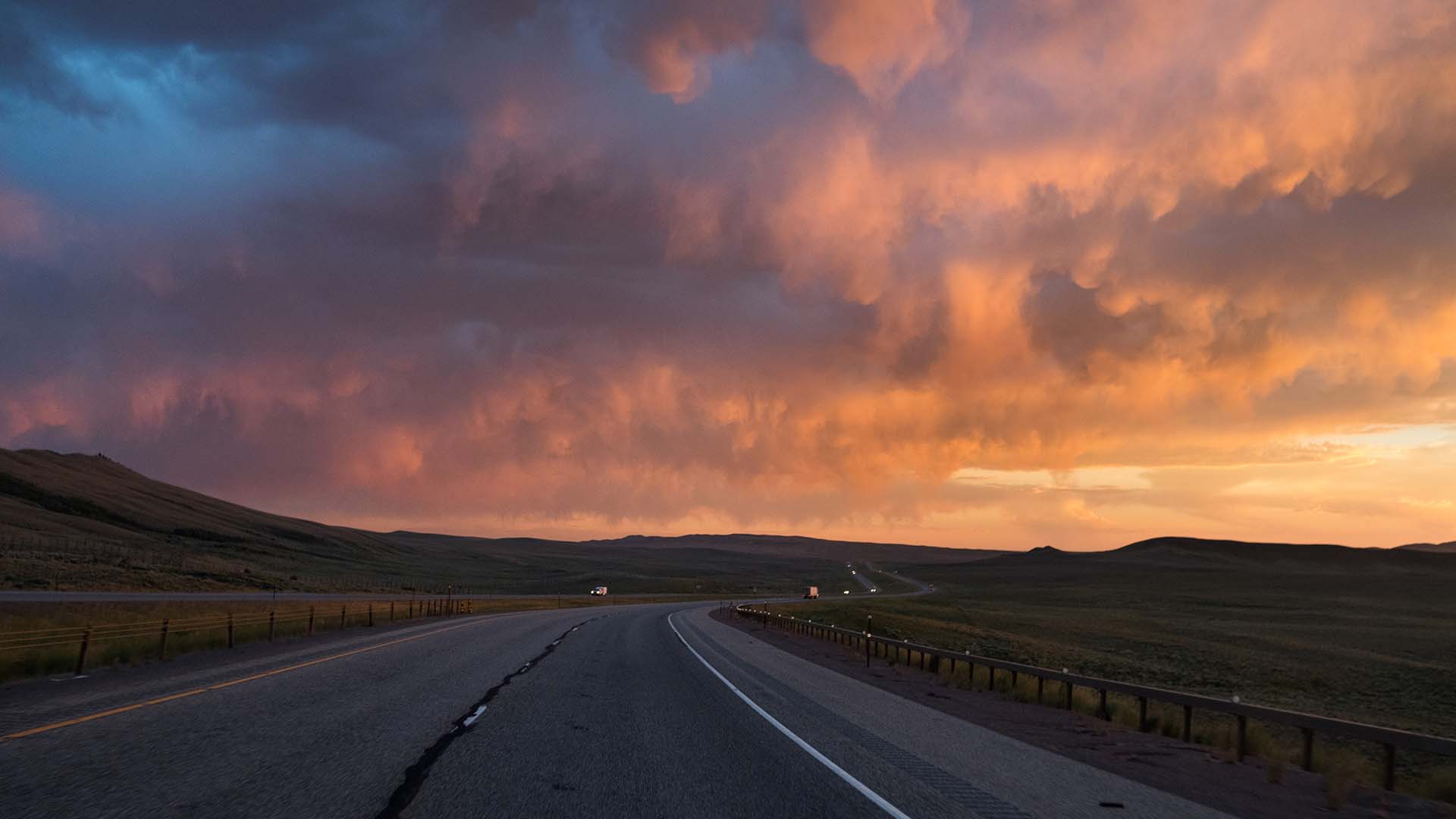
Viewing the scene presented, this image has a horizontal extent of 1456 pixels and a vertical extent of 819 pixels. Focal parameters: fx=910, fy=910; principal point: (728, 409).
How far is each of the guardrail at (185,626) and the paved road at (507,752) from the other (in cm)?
550

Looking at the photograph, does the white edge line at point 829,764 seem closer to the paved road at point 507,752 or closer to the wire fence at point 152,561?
the paved road at point 507,752

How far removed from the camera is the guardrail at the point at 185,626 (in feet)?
72.9

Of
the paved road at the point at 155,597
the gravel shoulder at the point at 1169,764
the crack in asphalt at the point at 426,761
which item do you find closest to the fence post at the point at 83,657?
the crack in asphalt at the point at 426,761

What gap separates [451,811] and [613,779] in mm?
1982

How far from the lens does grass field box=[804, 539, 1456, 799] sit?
31.5m

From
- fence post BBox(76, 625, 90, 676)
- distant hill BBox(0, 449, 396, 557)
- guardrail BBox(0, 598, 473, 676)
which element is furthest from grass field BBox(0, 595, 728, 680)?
distant hill BBox(0, 449, 396, 557)

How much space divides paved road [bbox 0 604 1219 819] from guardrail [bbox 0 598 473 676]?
5.50 m

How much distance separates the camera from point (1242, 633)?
59344 mm

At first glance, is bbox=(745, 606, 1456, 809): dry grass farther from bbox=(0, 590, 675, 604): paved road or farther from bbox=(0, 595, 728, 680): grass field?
bbox=(0, 590, 675, 604): paved road

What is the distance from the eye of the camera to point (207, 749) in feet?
32.4

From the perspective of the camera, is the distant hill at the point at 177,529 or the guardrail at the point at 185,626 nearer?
the guardrail at the point at 185,626

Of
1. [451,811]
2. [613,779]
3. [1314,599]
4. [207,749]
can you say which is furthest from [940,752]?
[1314,599]

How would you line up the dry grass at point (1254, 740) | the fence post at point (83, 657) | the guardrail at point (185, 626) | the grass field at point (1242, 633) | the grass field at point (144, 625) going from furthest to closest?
1. the grass field at point (1242, 633)
2. the guardrail at point (185, 626)
3. the grass field at point (144, 625)
4. the fence post at point (83, 657)
5. the dry grass at point (1254, 740)

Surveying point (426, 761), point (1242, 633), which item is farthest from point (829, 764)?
point (1242, 633)
